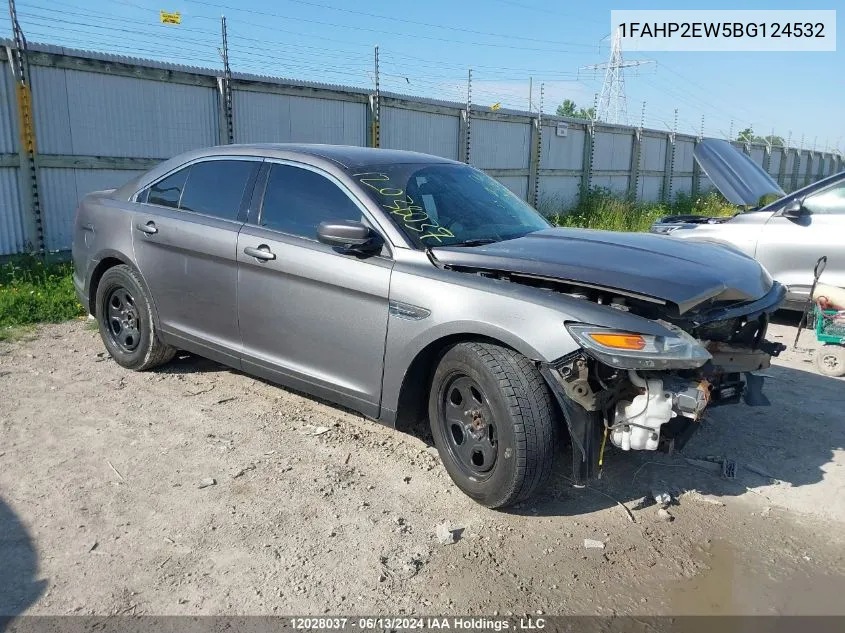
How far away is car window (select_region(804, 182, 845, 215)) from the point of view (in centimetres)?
701

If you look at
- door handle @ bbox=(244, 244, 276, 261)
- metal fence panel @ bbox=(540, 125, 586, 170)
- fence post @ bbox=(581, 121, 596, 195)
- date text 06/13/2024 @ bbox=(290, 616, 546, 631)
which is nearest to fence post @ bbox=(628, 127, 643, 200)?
fence post @ bbox=(581, 121, 596, 195)

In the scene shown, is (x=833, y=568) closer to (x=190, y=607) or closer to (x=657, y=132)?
(x=190, y=607)

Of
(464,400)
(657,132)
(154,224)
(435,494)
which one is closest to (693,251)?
(464,400)

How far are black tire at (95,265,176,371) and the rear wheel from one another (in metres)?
5.22

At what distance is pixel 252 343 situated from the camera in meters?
4.42

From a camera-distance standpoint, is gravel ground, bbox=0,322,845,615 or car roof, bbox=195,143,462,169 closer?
gravel ground, bbox=0,322,845,615

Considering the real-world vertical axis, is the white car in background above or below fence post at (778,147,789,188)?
below

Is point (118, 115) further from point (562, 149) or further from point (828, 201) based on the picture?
point (562, 149)

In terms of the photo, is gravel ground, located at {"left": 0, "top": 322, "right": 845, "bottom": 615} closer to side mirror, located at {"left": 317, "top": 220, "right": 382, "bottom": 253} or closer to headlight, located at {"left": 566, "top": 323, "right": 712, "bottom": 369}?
headlight, located at {"left": 566, "top": 323, "right": 712, "bottom": 369}

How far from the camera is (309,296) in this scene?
4.06 meters

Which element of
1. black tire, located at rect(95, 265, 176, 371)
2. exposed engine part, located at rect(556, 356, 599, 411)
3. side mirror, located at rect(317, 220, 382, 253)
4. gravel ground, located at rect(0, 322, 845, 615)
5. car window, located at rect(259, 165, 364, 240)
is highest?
car window, located at rect(259, 165, 364, 240)

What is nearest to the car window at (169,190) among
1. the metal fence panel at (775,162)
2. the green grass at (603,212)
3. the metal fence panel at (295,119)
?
the metal fence panel at (295,119)

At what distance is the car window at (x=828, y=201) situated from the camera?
7.01m

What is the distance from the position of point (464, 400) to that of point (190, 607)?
1.54 m
